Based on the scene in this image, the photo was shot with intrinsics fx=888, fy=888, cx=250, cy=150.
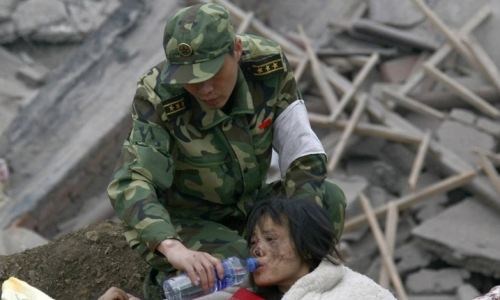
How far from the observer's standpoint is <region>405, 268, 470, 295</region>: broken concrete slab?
24.5ft

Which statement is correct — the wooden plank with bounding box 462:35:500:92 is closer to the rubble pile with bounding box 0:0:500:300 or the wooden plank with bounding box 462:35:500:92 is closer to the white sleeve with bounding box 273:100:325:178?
the rubble pile with bounding box 0:0:500:300

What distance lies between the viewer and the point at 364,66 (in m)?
8.98

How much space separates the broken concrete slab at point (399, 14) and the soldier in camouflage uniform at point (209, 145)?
6.15m

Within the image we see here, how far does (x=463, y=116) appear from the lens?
8609mm

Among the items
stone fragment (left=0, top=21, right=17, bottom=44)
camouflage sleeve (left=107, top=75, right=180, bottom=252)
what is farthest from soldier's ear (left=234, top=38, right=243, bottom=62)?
stone fragment (left=0, top=21, right=17, bottom=44)

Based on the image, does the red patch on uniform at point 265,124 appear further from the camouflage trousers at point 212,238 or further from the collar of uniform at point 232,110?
the camouflage trousers at point 212,238

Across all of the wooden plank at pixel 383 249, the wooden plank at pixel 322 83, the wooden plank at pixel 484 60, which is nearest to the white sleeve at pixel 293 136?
the wooden plank at pixel 383 249

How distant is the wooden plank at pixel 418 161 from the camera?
7.80 m

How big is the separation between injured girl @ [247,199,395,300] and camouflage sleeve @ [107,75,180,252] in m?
0.32

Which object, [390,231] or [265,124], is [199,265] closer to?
[265,124]

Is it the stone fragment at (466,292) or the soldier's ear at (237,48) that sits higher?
the soldier's ear at (237,48)

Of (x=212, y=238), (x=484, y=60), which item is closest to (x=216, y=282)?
(x=212, y=238)

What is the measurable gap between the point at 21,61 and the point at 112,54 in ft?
7.77

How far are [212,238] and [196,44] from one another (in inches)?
33.2
